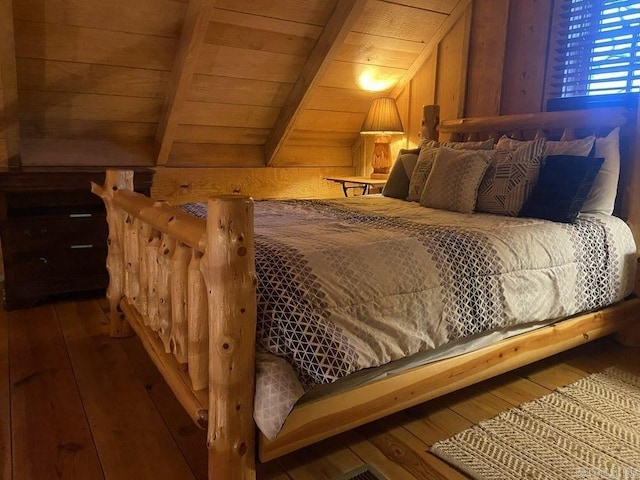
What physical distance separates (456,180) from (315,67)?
128 cm

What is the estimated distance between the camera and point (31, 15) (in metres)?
2.56

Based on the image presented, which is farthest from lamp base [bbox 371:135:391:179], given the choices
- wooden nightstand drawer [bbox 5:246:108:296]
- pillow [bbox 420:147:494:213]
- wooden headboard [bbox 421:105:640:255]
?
wooden nightstand drawer [bbox 5:246:108:296]

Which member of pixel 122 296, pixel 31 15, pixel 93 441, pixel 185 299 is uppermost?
pixel 31 15

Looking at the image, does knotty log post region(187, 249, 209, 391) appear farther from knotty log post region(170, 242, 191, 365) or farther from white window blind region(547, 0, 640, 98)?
white window blind region(547, 0, 640, 98)

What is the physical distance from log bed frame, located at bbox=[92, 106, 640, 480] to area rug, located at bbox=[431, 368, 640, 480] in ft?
0.58

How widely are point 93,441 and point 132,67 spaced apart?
86.7 inches

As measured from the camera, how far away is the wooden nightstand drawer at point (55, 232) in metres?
2.82

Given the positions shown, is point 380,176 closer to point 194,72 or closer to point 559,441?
point 194,72

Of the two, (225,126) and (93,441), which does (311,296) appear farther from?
(225,126)

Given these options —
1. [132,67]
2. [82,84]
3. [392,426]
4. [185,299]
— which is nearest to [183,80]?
[132,67]

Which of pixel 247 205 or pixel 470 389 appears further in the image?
pixel 470 389

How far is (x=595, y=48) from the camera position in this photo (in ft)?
8.90

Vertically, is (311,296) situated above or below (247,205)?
below

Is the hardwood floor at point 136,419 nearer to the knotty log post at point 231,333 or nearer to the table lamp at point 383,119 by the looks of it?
the knotty log post at point 231,333
